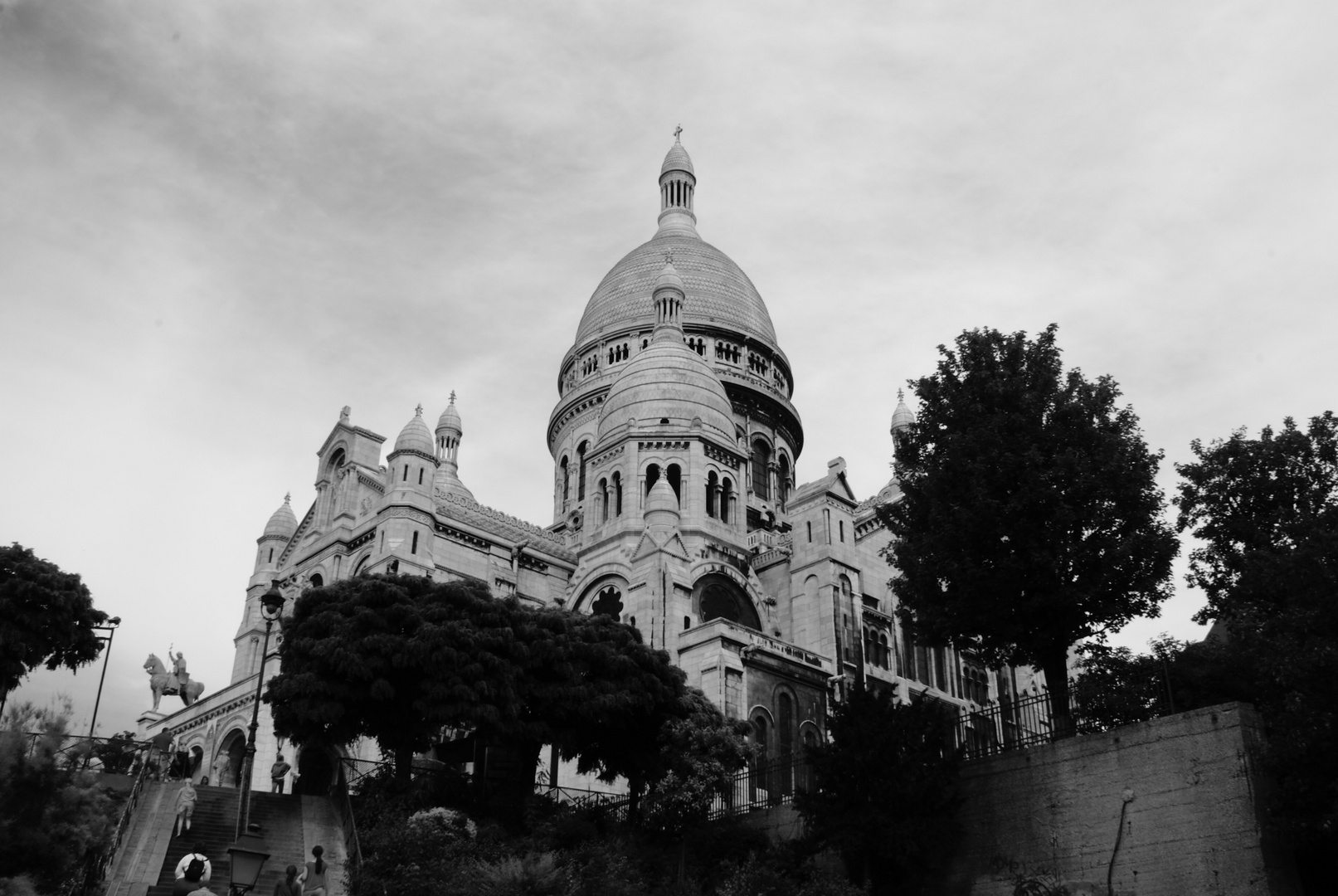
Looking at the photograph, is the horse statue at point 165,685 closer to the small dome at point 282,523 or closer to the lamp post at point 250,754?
the small dome at point 282,523

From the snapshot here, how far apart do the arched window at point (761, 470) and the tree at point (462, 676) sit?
33.8 metres

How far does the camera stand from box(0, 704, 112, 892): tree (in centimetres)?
2647

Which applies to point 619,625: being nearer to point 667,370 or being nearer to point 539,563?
point 539,563

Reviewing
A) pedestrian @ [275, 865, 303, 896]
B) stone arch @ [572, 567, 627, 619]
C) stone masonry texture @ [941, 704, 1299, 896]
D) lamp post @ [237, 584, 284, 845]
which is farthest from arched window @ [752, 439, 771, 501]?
pedestrian @ [275, 865, 303, 896]

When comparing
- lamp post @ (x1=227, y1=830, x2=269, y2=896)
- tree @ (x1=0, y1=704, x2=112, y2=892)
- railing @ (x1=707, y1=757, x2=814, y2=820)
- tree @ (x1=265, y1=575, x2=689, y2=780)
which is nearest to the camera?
lamp post @ (x1=227, y1=830, x2=269, y2=896)

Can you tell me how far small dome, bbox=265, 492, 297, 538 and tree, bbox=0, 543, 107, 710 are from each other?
21.3 metres

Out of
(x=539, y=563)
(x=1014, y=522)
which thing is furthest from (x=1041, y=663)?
(x=539, y=563)

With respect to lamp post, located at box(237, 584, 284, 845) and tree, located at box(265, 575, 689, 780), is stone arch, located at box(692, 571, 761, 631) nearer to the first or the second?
tree, located at box(265, 575, 689, 780)

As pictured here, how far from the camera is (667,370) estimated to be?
198 ft

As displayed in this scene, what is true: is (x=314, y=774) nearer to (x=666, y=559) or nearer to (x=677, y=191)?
(x=666, y=559)

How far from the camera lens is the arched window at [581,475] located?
71000 mm

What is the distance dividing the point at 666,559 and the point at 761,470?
23.2 m

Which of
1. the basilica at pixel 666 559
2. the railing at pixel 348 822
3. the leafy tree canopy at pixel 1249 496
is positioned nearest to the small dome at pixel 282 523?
the basilica at pixel 666 559

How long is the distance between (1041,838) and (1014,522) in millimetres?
7223
